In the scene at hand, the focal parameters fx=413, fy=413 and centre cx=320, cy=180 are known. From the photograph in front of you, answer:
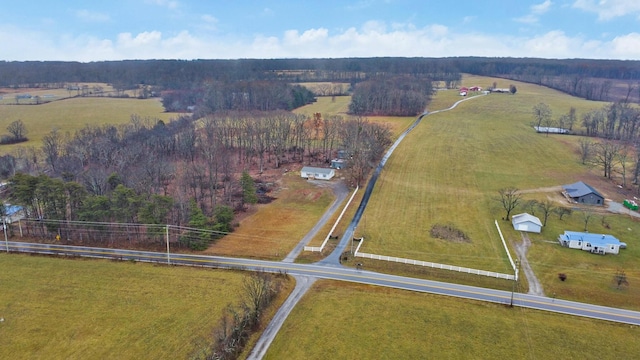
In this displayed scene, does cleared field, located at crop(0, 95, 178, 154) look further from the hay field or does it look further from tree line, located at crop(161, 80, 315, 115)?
the hay field

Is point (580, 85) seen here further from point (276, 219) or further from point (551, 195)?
point (276, 219)

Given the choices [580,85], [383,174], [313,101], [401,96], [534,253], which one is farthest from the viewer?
[580,85]

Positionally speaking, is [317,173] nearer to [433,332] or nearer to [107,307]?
[107,307]

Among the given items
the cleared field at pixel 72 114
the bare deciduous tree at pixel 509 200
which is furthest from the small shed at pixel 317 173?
the cleared field at pixel 72 114

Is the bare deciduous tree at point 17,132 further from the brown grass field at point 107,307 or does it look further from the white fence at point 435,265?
the white fence at point 435,265

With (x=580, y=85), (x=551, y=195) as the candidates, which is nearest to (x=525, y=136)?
(x=551, y=195)

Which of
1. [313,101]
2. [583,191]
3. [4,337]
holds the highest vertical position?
[313,101]

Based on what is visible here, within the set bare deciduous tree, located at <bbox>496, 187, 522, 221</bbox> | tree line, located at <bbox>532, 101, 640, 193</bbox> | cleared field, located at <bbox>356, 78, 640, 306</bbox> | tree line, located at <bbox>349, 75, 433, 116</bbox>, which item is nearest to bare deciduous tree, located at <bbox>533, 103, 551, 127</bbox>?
tree line, located at <bbox>532, 101, 640, 193</bbox>
